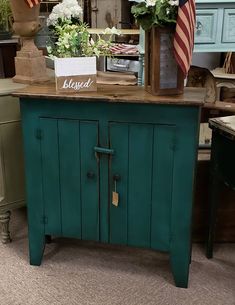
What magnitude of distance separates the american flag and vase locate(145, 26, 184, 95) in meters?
0.07

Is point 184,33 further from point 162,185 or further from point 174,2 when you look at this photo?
point 162,185

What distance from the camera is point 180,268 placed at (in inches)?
72.3

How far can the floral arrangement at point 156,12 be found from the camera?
158 centimetres

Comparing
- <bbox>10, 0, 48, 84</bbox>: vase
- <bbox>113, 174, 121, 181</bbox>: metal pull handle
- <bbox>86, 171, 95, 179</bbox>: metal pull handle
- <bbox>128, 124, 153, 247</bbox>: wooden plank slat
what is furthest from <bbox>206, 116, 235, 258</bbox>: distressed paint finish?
<bbox>10, 0, 48, 84</bbox>: vase

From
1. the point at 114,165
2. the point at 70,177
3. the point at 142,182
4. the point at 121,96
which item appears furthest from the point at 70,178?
the point at 121,96

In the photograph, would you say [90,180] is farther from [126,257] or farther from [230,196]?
[230,196]

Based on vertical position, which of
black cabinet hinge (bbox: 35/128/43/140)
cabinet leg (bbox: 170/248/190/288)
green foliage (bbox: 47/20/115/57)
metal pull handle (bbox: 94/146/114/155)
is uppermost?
green foliage (bbox: 47/20/115/57)

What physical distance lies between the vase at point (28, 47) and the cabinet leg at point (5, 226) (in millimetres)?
708

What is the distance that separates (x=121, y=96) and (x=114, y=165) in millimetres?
302

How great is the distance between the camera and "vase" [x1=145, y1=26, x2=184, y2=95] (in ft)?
5.39

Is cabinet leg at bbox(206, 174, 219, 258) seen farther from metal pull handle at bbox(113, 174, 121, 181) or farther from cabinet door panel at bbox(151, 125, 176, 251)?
A: metal pull handle at bbox(113, 174, 121, 181)

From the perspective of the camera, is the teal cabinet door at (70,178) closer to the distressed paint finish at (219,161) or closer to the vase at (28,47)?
the vase at (28,47)

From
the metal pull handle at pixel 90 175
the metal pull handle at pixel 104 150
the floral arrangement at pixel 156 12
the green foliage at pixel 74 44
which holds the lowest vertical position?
the metal pull handle at pixel 90 175

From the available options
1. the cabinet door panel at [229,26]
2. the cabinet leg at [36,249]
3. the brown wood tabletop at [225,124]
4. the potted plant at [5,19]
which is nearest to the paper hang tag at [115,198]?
the cabinet leg at [36,249]
